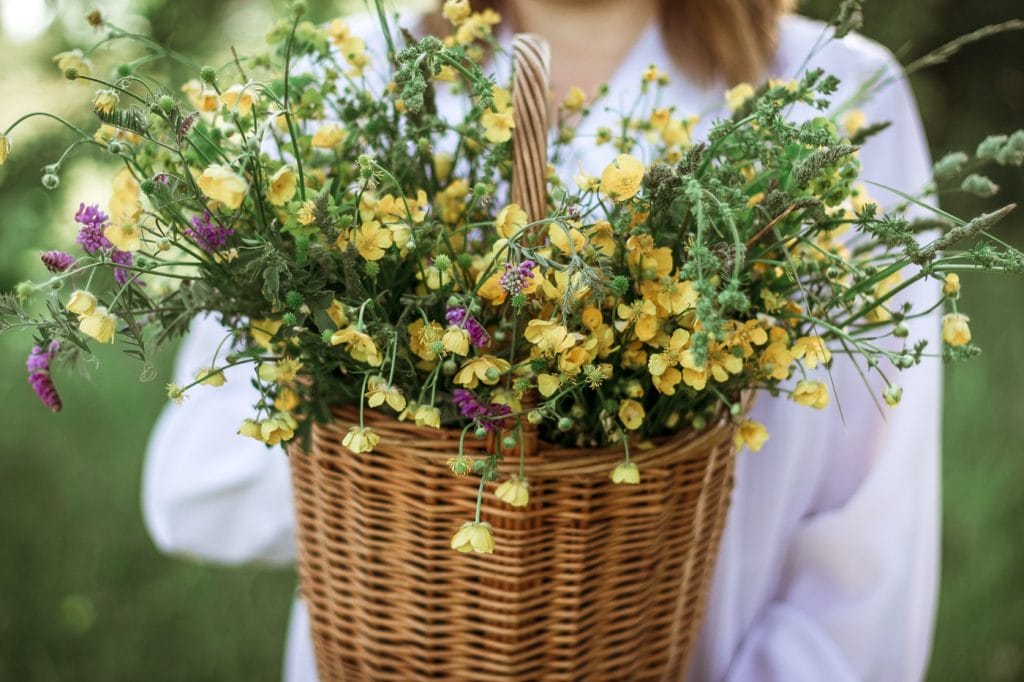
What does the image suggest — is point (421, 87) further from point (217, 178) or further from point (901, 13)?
point (901, 13)

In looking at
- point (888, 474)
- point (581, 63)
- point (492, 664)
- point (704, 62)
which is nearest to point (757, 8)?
point (704, 62)

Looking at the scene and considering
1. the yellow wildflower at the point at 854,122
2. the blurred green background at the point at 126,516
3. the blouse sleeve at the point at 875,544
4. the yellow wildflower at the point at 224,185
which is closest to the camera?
the yellow wildflower at the point at 224,185

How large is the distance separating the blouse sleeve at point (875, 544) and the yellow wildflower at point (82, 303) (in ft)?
2.45

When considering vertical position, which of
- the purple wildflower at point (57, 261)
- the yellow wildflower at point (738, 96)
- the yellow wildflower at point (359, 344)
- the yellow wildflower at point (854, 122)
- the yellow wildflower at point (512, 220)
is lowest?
the yellow wildflower at point (359, 344)

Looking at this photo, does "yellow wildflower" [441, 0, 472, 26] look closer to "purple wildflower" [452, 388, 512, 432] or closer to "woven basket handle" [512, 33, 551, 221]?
"woven basket handle" [512, 33, 551, 221]

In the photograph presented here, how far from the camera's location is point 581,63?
1.17 m

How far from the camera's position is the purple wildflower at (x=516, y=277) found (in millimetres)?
→ 562

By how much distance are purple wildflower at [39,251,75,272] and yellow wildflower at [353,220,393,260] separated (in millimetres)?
187

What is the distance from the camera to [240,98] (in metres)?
0.59

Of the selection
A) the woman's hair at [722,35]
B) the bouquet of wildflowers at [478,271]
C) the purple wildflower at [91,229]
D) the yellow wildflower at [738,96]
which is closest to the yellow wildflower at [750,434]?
the bouquet of wildflowers at [478,271]

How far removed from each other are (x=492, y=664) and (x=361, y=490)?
0.16 meters

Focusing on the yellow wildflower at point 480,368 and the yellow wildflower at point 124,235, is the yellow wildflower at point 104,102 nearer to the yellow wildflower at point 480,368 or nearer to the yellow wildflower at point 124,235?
the yellow wildflower at point 124,235

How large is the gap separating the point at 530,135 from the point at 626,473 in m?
0.23

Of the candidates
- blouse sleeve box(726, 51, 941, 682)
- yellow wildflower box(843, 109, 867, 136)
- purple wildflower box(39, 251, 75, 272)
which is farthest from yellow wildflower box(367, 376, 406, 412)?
blouse sleeve box(726, 51, 941, 682)
